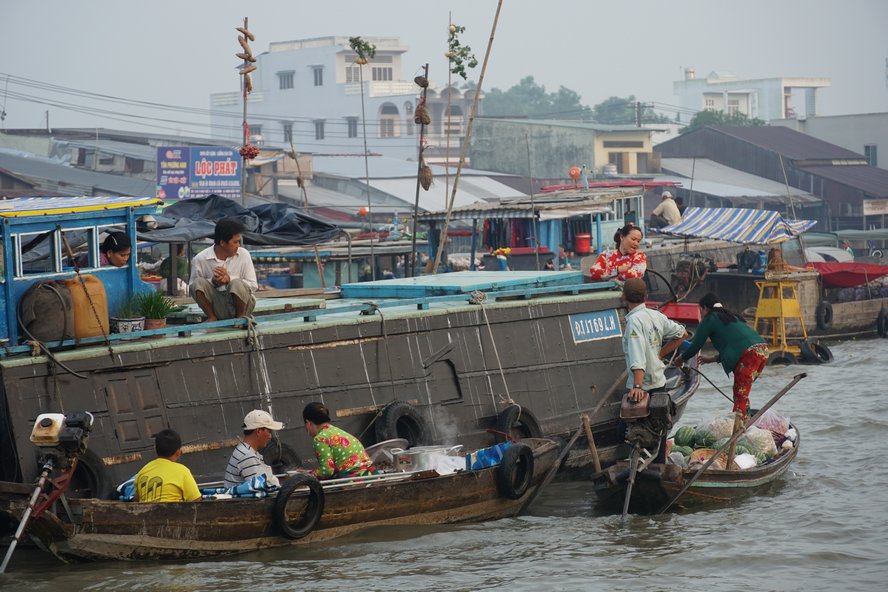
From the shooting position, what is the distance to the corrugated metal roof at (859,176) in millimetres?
44656

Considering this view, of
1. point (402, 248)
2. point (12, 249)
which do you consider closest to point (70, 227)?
point (12, 249)

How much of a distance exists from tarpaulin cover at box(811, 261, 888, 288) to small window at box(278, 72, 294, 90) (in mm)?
46177

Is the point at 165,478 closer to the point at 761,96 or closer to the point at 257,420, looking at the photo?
the point at 257,420

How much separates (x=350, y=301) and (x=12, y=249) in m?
4.13

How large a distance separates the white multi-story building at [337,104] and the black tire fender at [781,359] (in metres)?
36.0

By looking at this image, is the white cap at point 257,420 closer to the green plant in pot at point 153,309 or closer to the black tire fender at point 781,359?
the green plant in pot at point 153,309

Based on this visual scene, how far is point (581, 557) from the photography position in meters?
9.05

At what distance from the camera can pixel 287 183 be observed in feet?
139

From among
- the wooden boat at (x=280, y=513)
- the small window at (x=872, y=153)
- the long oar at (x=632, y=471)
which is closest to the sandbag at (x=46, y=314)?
the wooden boat at (x=280, y=513)

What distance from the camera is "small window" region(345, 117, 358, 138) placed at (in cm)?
6187

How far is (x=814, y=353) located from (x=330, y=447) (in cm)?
1415

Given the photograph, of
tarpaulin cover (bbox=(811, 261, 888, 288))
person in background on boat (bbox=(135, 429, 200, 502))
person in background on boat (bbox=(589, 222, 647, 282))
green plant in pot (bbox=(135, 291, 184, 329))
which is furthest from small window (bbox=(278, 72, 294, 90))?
person in background on boat (bbox=(135, 429, 200, 502))

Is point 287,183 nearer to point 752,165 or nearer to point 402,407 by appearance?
point 752,165

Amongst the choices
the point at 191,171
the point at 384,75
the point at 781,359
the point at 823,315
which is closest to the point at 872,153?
the point at 384,75
